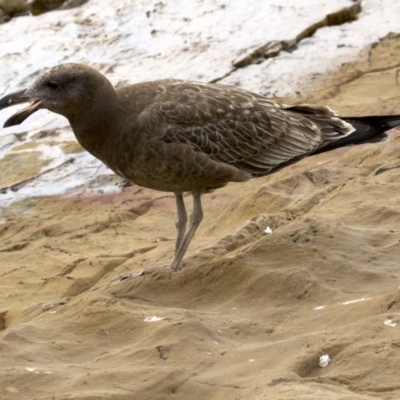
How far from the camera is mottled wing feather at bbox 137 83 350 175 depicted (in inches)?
253

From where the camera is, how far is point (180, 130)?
639 cm

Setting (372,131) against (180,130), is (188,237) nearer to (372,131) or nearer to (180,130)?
(180,130)

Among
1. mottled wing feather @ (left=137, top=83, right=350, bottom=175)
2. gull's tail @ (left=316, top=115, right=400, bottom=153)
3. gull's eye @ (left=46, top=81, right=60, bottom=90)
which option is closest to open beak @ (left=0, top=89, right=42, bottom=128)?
gull's eye @ (left=46, top=81, right=60, bottom=90)

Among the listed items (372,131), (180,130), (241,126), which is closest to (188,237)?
(180,130)

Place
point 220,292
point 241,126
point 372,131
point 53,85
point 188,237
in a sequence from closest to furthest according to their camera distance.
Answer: point 220,292, point 53,85, point 188,237, point 241,126, point 372,131

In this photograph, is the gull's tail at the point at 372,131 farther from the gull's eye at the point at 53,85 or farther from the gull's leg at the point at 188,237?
the gull's eye at the point at 53,85

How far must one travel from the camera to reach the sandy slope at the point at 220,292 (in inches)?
169

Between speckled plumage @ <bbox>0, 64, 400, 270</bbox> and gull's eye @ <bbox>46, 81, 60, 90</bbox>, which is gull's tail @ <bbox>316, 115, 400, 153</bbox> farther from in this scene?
gull's eye @ <bbox>46, 81, 60, 90</bbox>

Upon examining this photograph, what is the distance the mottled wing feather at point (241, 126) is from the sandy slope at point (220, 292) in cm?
42

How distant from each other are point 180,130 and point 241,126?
553 millimetres

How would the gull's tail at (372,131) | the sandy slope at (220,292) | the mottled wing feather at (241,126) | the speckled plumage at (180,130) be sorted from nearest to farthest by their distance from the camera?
the sandy slope at (220,292)
the speckled plumage at (180,130)
the mottled wing feather at (241,126)
the gull's tail at (372,131)

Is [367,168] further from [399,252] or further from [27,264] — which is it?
[27,264]

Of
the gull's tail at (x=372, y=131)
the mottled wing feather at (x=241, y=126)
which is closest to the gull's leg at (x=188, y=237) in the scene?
the mottled wing feather at (x=241, y=126)

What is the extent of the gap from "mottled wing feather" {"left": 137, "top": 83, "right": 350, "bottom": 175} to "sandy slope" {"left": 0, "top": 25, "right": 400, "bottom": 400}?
415 millimetres
